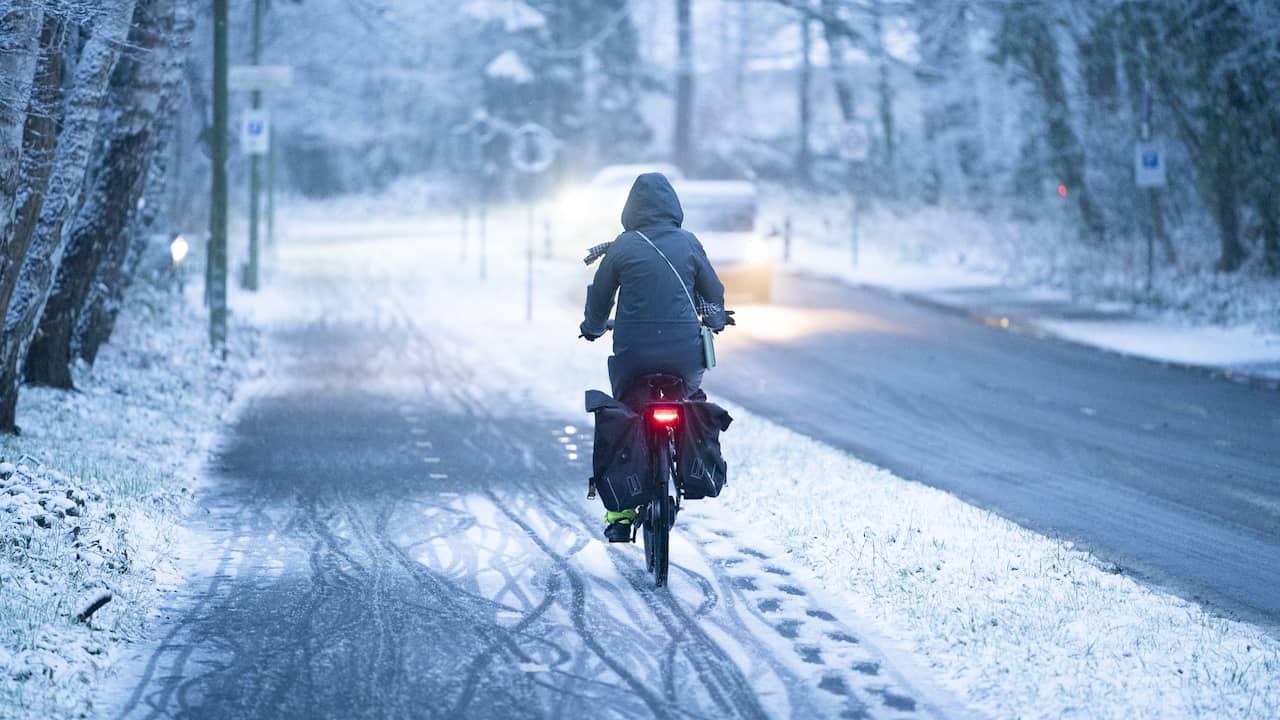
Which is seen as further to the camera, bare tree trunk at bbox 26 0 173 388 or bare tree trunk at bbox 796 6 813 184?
bare tree trunk at bbox 796 6 813 184

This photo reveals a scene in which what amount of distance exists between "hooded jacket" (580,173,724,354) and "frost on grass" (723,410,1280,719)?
157 cm

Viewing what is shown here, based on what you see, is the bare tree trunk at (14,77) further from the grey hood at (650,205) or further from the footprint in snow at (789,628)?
the footprint in snow at (789,628)

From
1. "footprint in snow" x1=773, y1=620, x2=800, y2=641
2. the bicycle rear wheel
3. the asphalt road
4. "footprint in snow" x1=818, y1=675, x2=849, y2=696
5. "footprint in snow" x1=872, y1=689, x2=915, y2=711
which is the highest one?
the bicycle rear wheel

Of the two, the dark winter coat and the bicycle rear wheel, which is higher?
the dark winter coat

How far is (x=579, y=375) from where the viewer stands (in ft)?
58.5

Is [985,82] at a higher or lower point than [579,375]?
higher

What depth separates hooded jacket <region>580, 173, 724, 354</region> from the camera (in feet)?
26.3

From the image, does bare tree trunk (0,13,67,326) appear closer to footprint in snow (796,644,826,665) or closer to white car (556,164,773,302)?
footprint in snow (796,644,826,665)

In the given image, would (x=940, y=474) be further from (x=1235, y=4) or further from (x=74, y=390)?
(x=1235, y=4)

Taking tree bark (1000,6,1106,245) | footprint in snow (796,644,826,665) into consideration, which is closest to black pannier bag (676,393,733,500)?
footprint in snow (796,644,826,665)

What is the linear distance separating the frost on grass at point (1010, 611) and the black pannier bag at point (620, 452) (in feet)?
3.63

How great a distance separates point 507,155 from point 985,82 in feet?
95.0

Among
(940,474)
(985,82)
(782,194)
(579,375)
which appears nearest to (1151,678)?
(940,474)

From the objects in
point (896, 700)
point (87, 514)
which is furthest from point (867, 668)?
point (87, 514)
